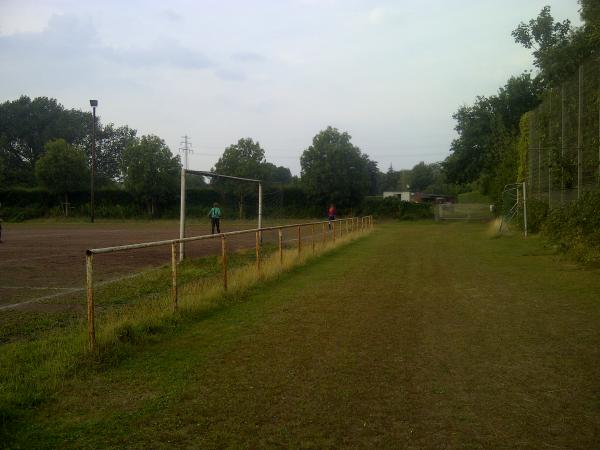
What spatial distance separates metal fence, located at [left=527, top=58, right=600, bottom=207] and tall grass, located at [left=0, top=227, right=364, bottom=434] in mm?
11253

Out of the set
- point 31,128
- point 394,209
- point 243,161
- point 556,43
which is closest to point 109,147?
point 31,128

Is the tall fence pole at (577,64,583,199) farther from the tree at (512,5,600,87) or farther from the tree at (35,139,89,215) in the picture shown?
the tree at (35,139,89,215)

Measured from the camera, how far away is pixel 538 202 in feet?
81.7

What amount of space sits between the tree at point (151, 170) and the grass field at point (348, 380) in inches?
1623

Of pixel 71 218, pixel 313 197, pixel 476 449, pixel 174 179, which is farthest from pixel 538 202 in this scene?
pixel 71 218

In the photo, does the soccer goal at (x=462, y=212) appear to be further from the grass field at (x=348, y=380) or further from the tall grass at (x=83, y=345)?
the tall grass at (x=83, y=345)

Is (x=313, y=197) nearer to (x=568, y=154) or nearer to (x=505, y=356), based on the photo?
(x=568, y=154)

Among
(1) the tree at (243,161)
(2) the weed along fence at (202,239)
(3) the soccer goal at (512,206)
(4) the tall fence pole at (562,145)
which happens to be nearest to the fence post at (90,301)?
(2) the weed along fence at (202,239)

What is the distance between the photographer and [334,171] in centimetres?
4875

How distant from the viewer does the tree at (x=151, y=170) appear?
48500mm

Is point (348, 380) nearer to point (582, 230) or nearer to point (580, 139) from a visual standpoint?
point (582, 230)

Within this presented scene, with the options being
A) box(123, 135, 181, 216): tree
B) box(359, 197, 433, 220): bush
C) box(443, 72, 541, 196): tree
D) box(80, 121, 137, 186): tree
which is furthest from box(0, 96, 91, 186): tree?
box(443, 72, 541, 196): tree

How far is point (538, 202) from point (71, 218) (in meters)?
41.6

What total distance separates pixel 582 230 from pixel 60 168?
4736 cm
